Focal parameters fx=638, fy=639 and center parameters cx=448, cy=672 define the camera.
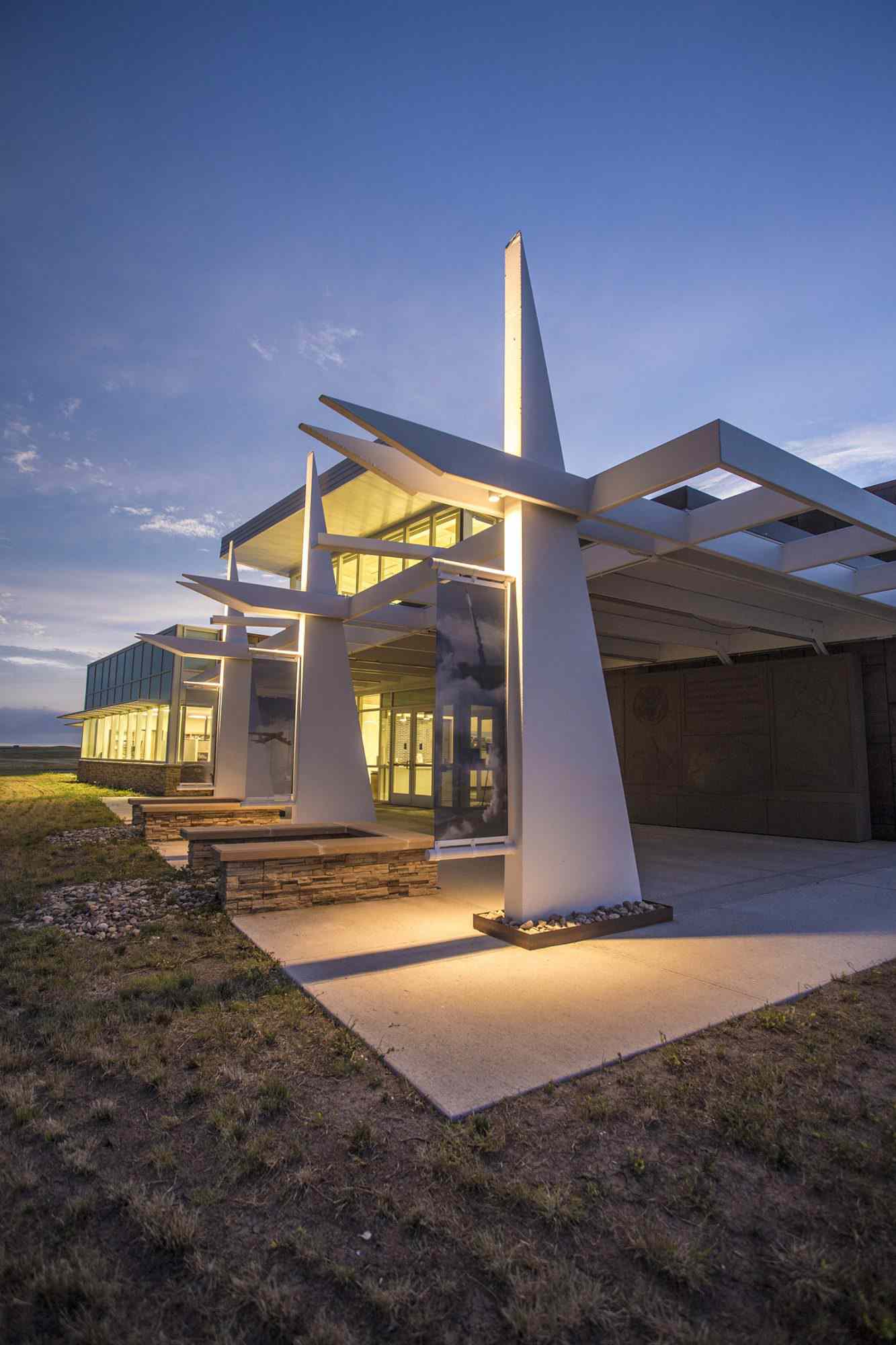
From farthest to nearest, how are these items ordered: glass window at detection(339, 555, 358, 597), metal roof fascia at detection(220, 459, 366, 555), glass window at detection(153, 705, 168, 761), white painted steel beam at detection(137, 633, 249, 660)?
glass window at detection(153, 705, 168, 761) → glass window at detection(339, 555, 358, 597) → white painted steel beam at detection(137, 633, 249, 660) → metal roof fascia at detection(220, 459, 366, 555)

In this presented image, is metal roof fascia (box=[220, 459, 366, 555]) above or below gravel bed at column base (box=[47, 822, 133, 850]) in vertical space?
above

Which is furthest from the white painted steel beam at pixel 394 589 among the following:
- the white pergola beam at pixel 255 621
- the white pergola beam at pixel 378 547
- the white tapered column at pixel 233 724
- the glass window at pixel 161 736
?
the glass window at pixel 161 736

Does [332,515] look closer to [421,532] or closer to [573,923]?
[421,532]

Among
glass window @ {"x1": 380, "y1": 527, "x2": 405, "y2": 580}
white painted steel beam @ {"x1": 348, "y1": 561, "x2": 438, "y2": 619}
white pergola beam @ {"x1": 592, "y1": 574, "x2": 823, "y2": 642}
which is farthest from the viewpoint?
glass window @ {"x1": 380, "y1": 527, "x2": 405, "y2": 580}

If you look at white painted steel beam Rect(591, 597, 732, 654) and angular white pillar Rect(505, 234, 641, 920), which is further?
white painted steel beam Rect(591, 597, 732, 654)

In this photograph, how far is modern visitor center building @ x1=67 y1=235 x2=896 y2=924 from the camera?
19.6 feet

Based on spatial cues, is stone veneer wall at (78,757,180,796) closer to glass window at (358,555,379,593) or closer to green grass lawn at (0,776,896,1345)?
glass window at (358,555,379,593)

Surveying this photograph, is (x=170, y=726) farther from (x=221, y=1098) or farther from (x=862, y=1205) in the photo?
(x=862, y=1205)

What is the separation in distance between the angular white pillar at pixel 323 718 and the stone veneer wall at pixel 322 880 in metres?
3.69

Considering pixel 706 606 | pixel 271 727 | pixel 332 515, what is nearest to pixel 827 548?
pixel 706 606

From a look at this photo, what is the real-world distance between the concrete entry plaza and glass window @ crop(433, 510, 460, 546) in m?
8.32

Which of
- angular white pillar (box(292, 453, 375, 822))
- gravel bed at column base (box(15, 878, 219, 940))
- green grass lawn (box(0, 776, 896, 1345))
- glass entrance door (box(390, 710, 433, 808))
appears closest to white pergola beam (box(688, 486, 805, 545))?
green grass lawn (box(0, 776, 896, 1345))

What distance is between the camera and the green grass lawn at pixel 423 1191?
1844 millimetres

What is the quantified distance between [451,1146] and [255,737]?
1049 cm
